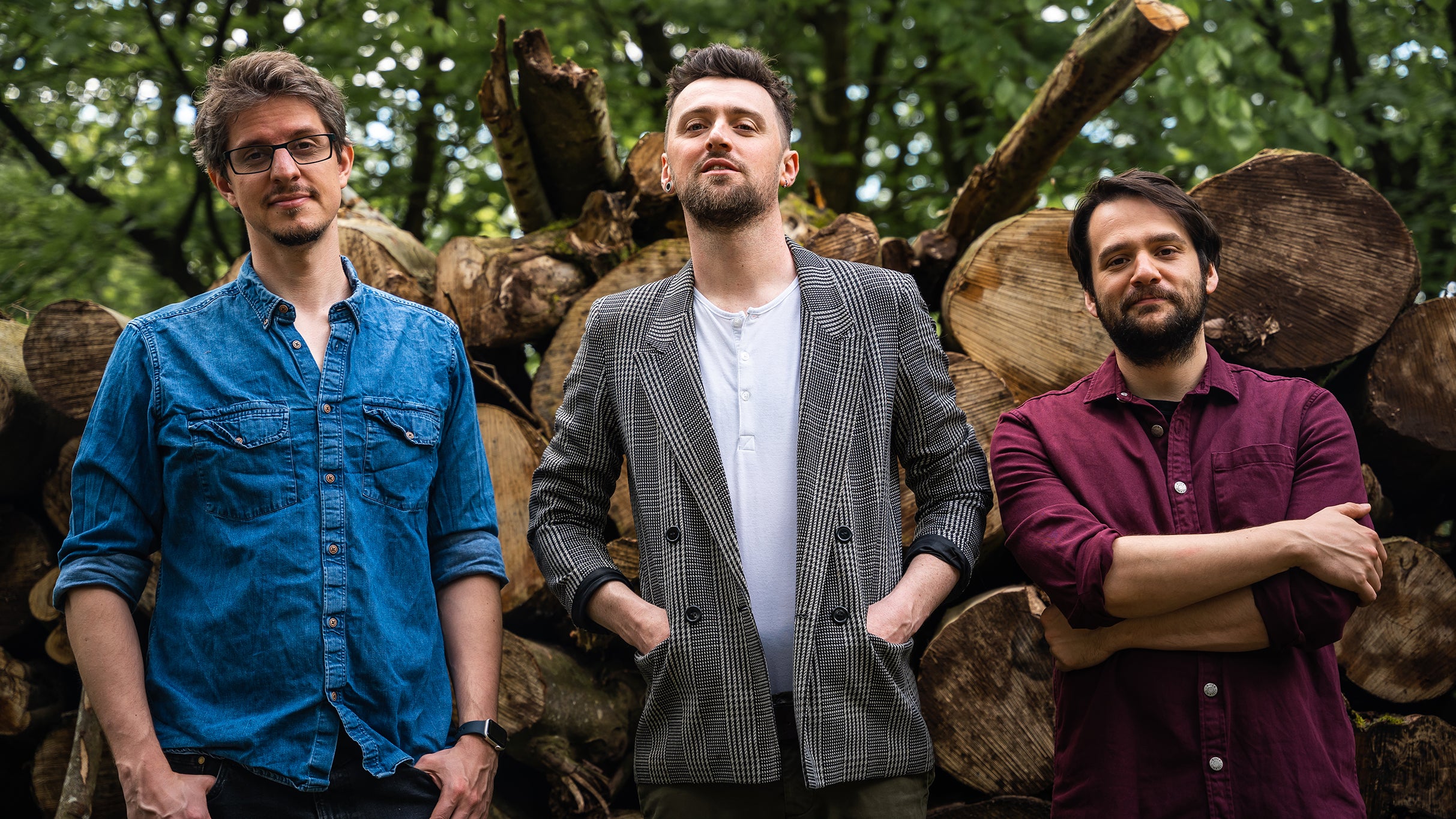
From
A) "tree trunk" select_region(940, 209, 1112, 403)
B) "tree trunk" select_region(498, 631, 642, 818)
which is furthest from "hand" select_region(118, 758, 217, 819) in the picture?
"tree trunk" select_region(940, 209, 1112, 403)

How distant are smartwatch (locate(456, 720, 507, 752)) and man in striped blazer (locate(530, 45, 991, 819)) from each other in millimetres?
280

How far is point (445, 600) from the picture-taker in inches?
87.6

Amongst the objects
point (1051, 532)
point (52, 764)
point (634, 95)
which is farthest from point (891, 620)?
point (634, 95)

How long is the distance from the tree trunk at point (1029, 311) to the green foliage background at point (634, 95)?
2.24 m

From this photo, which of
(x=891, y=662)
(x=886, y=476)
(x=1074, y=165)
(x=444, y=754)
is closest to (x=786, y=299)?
(x=886, y=476)

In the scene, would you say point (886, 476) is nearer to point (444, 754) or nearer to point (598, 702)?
point (444, 754)

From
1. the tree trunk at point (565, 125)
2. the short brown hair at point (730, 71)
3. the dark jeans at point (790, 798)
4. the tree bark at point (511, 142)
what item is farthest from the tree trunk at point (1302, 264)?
the tree bark at point (511, 142)

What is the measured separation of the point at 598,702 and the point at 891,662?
129 centimetres

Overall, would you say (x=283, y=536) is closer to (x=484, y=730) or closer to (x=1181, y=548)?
(x=484, y=730)

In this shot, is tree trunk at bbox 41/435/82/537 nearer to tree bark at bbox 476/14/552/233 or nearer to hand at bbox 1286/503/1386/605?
tree bark at bbox 476/14/552/233

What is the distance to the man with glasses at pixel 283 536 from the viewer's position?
1.90 m

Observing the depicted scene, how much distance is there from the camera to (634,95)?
737cm

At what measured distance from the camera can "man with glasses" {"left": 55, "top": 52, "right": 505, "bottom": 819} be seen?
1896 mm

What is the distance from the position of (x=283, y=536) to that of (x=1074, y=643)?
1632 mm
